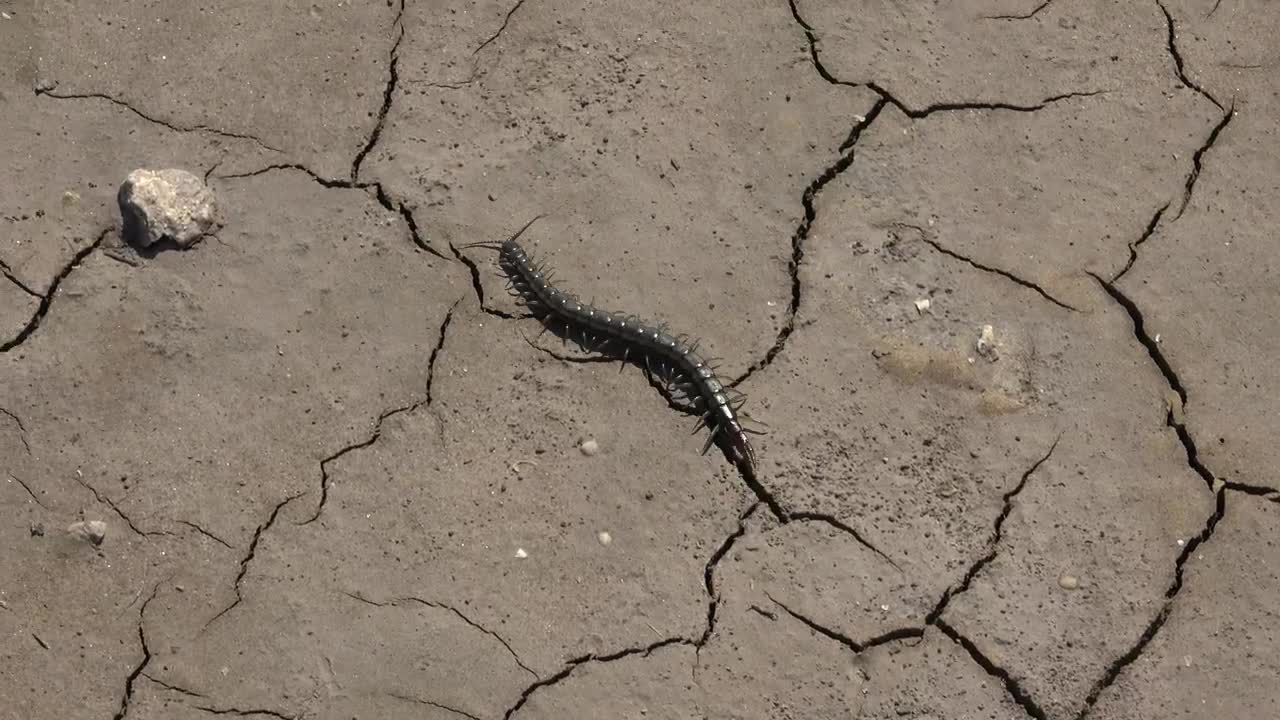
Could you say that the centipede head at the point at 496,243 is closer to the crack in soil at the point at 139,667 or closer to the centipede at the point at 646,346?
the centipede at the point at 646,346

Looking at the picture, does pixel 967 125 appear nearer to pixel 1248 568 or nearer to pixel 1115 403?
pixel 1115 403

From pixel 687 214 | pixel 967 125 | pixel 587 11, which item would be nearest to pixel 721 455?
pixel 687 214

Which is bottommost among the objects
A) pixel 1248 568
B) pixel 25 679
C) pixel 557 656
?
pixel 25 679

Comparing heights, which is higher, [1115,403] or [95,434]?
[1115,403]

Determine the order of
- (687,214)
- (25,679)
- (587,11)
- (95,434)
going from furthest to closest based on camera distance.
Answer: (587,11), (687,214), (95,434), (25,679)

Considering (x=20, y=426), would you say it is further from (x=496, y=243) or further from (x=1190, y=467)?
(x=1190, y=467)

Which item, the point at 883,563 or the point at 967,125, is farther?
the point at 967,125

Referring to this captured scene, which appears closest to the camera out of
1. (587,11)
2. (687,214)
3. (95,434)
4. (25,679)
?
(25,679)

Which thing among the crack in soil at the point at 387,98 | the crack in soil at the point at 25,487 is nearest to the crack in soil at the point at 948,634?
the crack in soil at the point at 387,98
